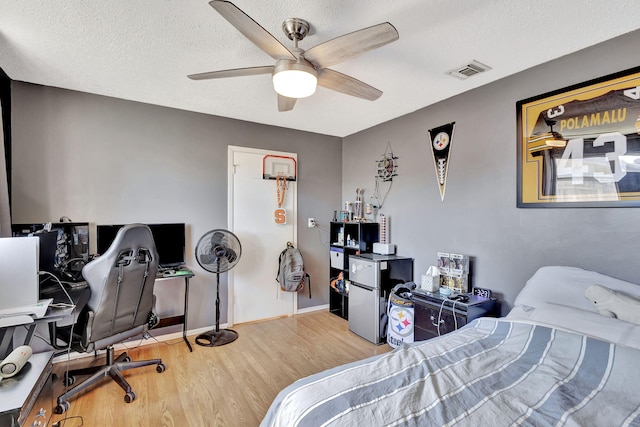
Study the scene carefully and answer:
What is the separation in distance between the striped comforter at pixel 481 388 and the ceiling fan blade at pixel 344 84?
5.36ft

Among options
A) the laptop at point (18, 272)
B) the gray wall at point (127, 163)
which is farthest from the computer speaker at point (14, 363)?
the gray wall at point (127, 163)

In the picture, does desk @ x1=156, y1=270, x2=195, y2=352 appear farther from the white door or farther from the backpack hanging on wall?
the backpack hanging on wall

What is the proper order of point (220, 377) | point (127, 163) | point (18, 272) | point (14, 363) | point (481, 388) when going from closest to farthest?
point (481, 388) < point (14, 363) < point (18, 272) < point (220, 377) < point (127, 163)

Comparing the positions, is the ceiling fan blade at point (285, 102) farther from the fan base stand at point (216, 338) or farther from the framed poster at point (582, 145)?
the fan base stand at point (216, 338)

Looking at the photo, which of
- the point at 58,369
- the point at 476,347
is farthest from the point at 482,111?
the point at 58,369

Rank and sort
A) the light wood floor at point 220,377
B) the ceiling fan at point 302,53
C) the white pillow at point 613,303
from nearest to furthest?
the ceiling fan at point 302,53, the white pillow at point 613,303, the light wood floor at point 220,377

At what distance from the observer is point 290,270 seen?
3.73 meters

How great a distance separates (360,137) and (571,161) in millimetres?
2432

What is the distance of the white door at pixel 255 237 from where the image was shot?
3.54m

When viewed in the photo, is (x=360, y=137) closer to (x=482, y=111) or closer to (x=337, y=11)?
(x=482, y=111)

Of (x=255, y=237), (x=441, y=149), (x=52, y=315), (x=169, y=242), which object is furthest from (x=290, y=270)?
(x=52, y=315)

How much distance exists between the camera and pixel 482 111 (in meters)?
2.62

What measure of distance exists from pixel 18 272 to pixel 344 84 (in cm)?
222

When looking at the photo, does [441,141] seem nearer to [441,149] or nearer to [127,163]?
[441,149]
